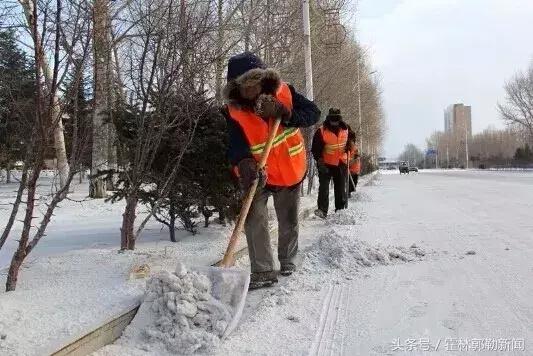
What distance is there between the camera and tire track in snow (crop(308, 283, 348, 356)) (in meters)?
3.06

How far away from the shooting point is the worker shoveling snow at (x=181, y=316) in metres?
3.03

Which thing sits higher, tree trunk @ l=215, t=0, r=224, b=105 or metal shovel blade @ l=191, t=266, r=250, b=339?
tree trunk @ l=215, t=0, r=224, b=105

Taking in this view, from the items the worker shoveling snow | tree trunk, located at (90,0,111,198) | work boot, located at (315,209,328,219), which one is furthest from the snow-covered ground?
work boot, located at (315,209,328,219)

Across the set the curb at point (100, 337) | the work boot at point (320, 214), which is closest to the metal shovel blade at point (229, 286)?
the curb at point (100, 337)

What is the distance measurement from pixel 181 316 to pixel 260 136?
5.65 feet

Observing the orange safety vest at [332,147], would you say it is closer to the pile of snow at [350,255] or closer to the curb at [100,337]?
the pile of snow at [350,255]

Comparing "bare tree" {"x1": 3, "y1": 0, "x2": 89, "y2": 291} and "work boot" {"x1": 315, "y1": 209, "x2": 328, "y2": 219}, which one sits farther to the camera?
"work boot" {"x1": 315, "y1": 209, "x2": 328, "y2": 219}

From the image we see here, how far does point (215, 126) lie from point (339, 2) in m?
16.1

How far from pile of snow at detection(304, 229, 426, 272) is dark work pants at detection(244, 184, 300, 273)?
287mm

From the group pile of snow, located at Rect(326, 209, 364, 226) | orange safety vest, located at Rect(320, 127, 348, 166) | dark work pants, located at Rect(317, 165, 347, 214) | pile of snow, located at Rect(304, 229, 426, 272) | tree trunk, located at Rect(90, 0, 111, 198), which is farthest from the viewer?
orange safety vest, located at Rect(320, 127, 348, 166)

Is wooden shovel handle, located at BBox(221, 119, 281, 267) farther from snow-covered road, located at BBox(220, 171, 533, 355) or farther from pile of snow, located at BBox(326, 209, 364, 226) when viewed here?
pile of snow, located at BBox(326, 209, 364, 226)

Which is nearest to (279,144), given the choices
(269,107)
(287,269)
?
(269,107)

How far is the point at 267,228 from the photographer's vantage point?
4.46m

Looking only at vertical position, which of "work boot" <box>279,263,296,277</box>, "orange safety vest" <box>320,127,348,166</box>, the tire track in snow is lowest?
the tire track in snow
